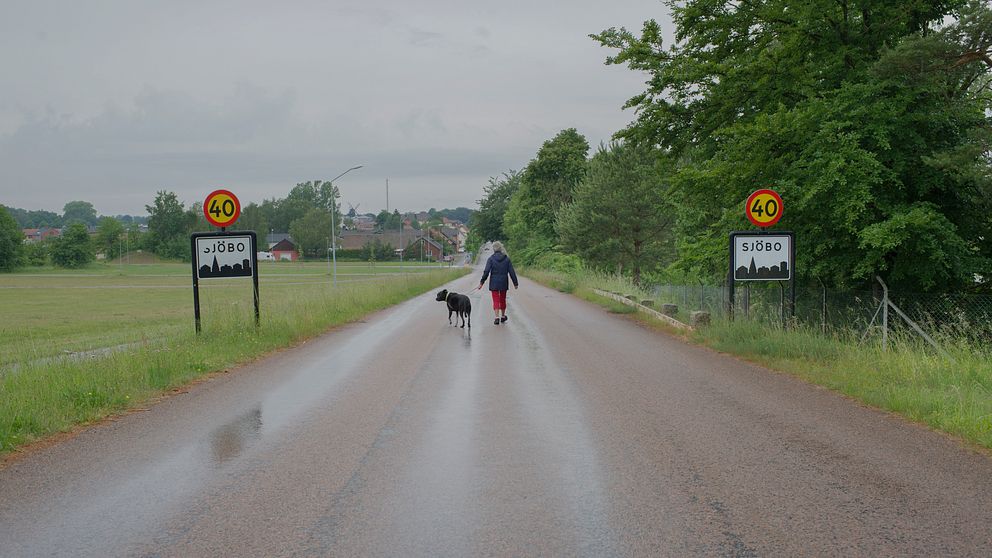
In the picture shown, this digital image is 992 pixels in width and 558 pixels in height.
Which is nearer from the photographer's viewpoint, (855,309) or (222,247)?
(222,247)

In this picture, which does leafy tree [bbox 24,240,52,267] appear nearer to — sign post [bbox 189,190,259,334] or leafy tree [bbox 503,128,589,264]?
leafy tree [bbox 503,128,589,264]

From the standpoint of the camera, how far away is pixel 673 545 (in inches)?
167

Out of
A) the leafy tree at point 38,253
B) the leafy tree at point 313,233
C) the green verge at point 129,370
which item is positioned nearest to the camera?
the green verge at point 129,370

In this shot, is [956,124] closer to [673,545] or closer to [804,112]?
[804,112]

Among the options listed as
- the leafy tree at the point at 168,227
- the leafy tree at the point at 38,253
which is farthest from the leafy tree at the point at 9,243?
the leafy tree at the point at 168,227

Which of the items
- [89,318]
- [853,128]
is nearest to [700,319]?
[853,128]

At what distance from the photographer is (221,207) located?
47.8 ft

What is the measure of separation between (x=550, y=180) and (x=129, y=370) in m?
64.6

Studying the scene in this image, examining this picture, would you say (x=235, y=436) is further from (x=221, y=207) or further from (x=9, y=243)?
(x=9, y=243)

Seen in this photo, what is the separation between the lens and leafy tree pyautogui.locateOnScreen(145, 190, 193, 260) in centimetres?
12338

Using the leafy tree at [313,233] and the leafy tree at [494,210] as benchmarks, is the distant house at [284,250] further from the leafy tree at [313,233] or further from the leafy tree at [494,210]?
the leafy tree at [494,210]

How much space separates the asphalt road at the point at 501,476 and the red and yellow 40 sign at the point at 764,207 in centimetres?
448

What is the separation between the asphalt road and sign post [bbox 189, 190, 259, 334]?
17.2ft

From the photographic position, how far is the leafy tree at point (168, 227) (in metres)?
123
